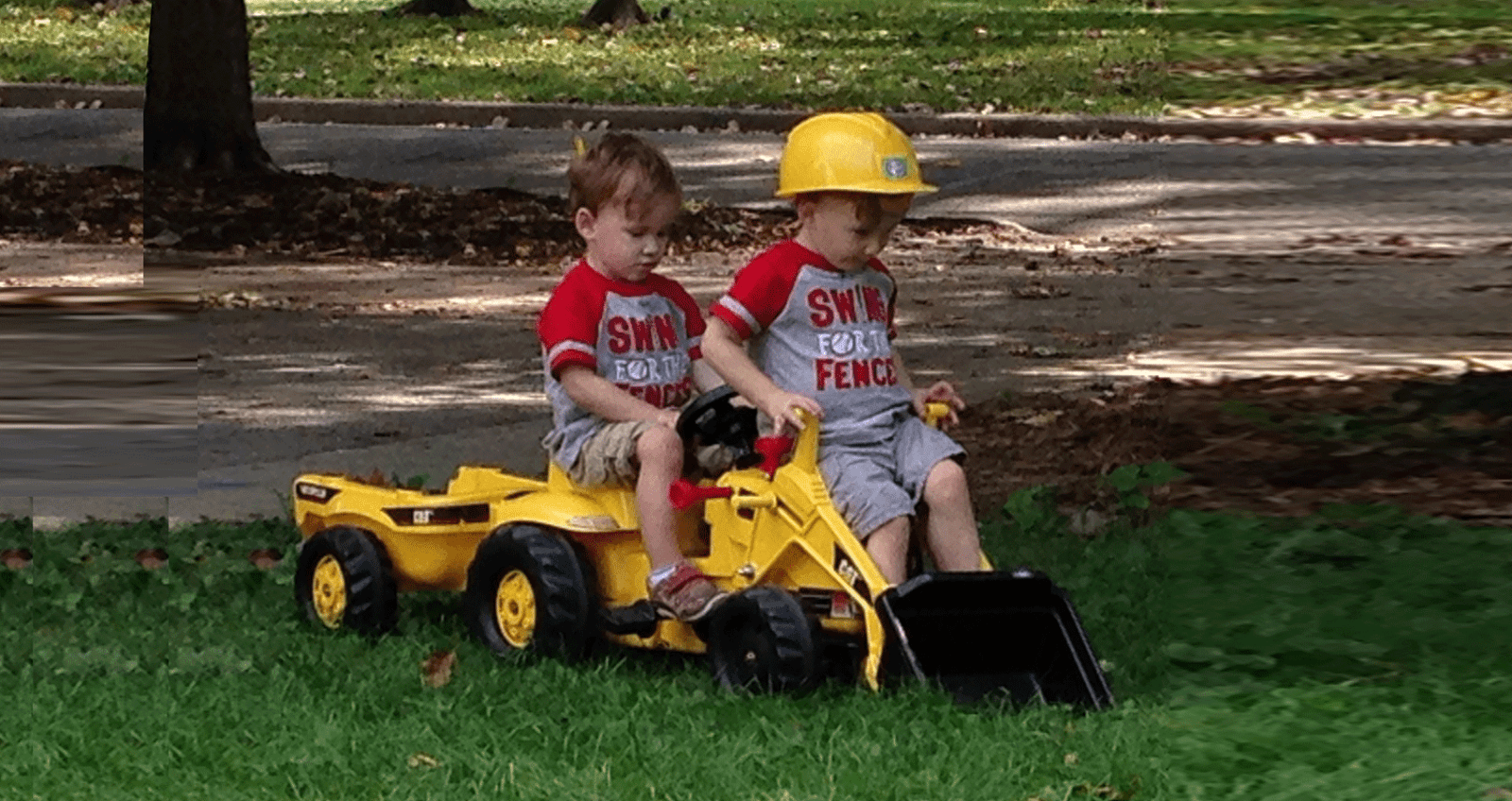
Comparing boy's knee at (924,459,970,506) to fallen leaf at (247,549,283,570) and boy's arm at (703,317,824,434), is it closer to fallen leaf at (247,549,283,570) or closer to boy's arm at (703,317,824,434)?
boy's arm at (703,317,824,434)

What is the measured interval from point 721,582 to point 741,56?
18.9 meters

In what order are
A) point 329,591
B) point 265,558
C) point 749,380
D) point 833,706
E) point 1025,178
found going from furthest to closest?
point 1025,178
point 265,558
point 329,591
point 749,380
point 833,706

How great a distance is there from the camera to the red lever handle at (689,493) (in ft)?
21.9

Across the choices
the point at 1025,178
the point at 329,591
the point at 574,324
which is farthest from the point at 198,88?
the point at 574,324

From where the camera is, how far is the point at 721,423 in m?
6.97

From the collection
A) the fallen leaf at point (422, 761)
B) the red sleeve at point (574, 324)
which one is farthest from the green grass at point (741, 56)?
the fallen leaf at point (422, 761)

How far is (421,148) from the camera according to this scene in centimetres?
1942

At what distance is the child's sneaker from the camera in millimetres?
6586

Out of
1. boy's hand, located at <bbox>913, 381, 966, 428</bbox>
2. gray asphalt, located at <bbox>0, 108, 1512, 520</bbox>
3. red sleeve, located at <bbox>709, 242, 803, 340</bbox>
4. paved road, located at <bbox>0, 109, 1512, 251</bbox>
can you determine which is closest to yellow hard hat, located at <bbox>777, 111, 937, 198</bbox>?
red sleeve, located at <bbox>709, 242, 803, 340</bbox>

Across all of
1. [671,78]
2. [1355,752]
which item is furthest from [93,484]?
[671,78]

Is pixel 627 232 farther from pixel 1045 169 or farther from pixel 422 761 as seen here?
pixel 1045 169

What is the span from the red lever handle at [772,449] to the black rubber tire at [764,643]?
0.93 ft

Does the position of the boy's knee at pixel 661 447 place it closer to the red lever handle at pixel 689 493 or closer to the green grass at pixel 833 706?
the red lever handle at pixel 689 493

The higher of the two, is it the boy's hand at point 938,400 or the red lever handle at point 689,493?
the boy's hand at point 938,400
